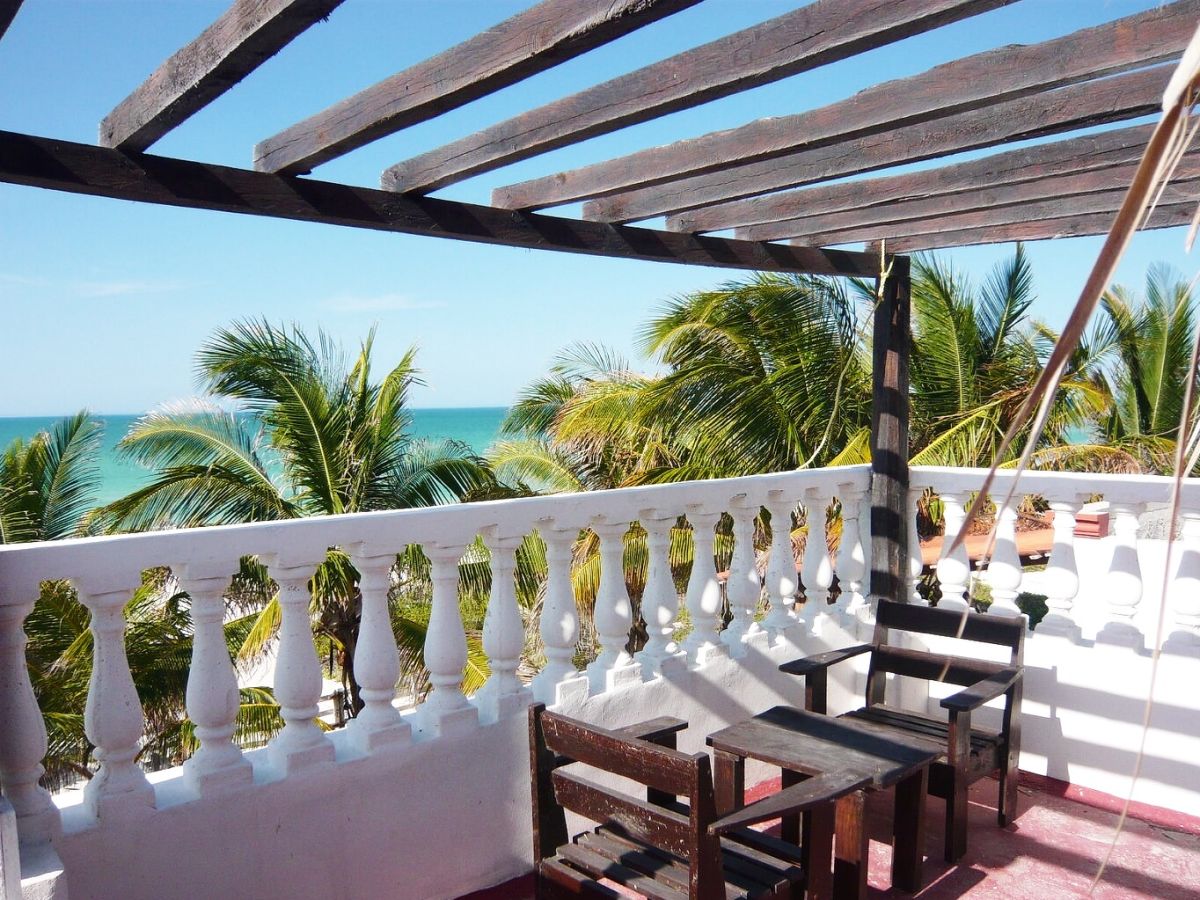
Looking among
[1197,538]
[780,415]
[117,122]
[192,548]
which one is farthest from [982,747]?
[780,415]

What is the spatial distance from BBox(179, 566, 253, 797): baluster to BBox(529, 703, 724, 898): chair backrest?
839 millimetres

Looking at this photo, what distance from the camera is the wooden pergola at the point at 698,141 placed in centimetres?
206

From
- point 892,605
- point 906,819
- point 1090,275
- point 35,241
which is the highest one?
point 35,241

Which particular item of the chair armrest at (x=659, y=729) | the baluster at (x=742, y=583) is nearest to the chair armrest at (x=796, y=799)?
the chair armrest at (x=659, y=729)

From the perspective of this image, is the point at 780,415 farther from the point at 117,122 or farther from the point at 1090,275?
the point at 1090,275

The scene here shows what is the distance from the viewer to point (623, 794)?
2227mm

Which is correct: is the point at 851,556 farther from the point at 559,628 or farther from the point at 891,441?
the point at 559,628

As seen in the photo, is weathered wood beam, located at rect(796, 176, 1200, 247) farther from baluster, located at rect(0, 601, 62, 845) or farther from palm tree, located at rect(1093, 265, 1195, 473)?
palm tree, located at rect(1093, 265, 1195, 473)

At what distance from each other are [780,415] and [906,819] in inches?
306

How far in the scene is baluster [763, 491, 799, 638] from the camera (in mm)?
4141

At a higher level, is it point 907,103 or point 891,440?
point 907,103

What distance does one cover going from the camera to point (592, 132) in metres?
2.60

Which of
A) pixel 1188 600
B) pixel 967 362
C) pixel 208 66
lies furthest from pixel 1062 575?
pixel 967 362

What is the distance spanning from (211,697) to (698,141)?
2162 mm
